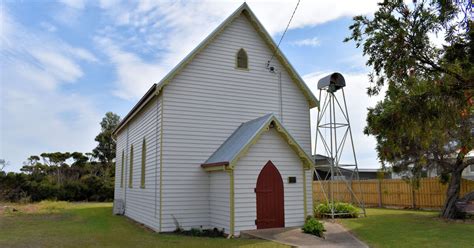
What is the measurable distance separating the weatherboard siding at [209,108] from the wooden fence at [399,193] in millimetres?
Answer: 6528

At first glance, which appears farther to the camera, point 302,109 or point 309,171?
point 302,109

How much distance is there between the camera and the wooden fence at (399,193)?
24438 mm

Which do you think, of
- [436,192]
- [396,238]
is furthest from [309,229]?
[436,192]

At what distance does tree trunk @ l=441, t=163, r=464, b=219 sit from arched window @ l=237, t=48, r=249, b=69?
12.0 meters

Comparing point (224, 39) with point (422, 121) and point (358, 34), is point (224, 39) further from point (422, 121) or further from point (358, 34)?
point (422, 121)

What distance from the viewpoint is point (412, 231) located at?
609 inches

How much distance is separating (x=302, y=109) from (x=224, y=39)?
502cm

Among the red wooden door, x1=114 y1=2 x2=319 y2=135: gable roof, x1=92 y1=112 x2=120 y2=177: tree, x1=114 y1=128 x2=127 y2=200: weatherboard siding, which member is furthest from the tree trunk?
x1=92 y1=112 x2=120 y2=177: tree

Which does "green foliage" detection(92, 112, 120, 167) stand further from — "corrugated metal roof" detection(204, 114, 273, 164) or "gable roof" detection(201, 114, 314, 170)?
"gable roof" detection(201, 114, 314, 170)

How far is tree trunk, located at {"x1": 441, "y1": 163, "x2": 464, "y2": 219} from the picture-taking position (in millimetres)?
19781

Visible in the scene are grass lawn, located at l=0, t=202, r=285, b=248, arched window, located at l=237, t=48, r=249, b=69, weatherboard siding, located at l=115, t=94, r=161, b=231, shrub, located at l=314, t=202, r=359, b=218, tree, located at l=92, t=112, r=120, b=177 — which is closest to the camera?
grass lawn, located at l=0, t=202, r=285, b=248

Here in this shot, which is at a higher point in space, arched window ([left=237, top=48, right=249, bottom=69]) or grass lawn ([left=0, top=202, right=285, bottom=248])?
arched window ([left=237, top=48, right=249, bottom=69])

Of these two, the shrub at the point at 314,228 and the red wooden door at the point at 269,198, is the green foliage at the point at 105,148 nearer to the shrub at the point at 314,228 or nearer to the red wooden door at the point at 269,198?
the red wooden door at the point at 269,198

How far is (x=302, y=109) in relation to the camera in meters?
19.0
